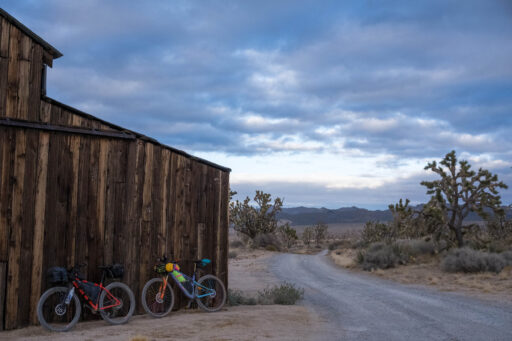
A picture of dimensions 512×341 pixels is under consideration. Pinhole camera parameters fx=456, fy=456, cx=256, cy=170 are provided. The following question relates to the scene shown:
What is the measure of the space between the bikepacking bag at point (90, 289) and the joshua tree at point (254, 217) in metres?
33.4

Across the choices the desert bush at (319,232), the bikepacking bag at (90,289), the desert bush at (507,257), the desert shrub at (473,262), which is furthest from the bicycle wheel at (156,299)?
the desert bush at (319,232)

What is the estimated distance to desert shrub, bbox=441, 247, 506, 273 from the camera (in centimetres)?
1691

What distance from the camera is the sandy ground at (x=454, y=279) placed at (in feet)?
44.6

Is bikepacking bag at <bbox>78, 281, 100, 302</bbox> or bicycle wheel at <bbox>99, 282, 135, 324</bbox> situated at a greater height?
bikepacking bag at <bbox>78, 281, 100, 302</bbox>

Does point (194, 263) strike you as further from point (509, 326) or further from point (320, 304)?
point (509, 326)

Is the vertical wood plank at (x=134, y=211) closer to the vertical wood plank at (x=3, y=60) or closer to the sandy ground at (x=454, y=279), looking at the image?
the vertical wood plank at (x=3, y=60)

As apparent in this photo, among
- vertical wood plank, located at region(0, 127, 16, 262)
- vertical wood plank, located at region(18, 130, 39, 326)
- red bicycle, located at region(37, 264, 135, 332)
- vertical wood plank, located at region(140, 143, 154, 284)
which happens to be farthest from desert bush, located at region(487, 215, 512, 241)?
vertical wood plank, located at region(0, 127, 16, 262)

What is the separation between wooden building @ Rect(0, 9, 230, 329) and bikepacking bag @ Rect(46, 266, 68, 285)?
0.95ft

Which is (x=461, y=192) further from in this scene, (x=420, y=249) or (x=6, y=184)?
(x=6, y=184)

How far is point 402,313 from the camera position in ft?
32.7

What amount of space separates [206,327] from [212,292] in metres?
2.11

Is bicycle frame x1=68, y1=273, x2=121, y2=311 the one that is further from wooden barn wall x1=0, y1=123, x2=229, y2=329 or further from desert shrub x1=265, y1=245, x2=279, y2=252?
desert shrub x1=265, y1=245, x2=279, y2=252

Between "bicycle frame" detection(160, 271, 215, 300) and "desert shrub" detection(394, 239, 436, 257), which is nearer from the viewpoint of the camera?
"bicycle frame" detection(160, 271, 215, 300)

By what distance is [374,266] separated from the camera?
69.9ft
